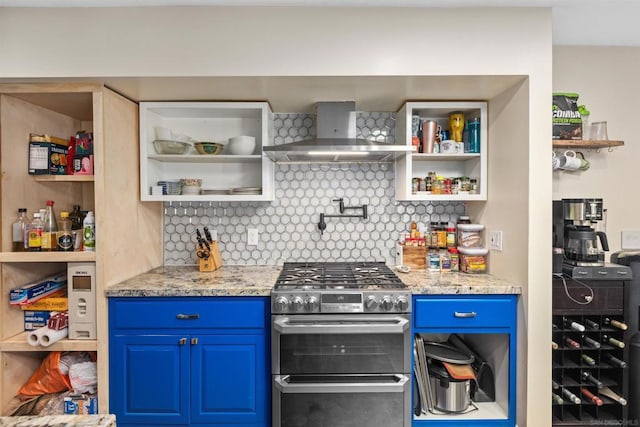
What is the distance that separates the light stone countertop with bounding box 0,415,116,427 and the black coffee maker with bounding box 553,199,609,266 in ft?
7.33

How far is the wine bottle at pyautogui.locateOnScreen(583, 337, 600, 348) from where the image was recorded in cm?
198

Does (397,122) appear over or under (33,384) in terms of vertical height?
over

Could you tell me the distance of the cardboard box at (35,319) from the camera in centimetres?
209

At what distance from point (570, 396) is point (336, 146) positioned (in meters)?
1.92

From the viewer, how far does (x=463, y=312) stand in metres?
2.02

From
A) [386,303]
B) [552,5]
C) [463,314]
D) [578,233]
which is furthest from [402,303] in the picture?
[552,5]

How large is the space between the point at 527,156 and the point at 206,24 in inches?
72.5

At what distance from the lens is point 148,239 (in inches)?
98.3

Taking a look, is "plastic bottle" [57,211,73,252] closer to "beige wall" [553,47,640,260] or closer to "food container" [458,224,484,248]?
"food container" [458,224,484,248]

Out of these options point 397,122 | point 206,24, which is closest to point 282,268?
point 397,122

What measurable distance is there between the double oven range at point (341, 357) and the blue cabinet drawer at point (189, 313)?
0.16m

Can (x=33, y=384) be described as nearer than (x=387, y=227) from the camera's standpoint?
Yes

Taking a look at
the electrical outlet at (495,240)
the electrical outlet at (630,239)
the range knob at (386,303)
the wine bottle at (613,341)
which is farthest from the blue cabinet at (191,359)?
the electrical outlet at (630,239)

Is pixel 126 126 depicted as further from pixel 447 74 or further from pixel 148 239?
pixel 447 74
